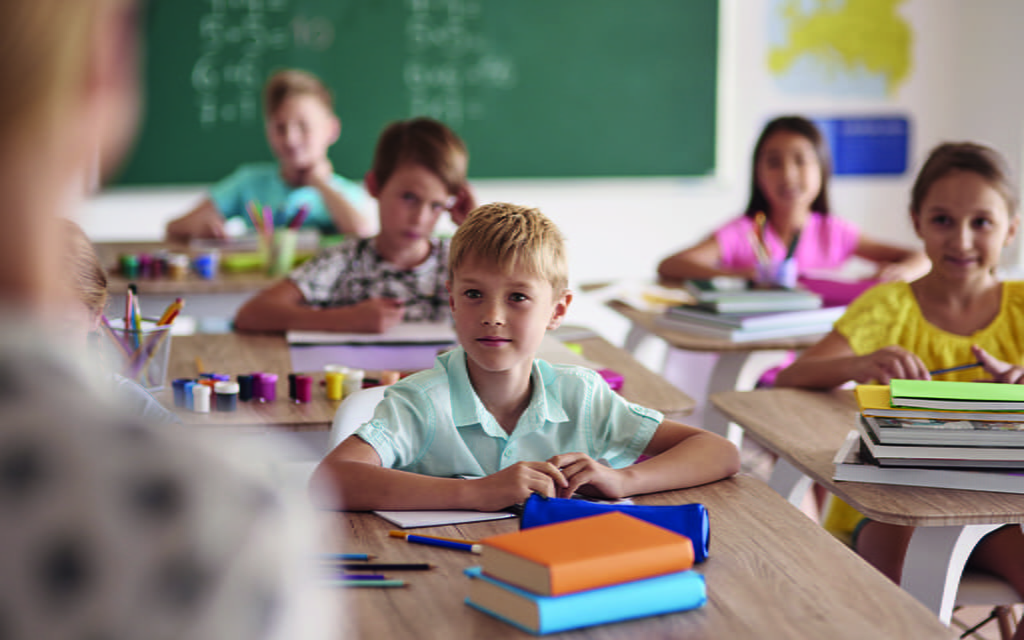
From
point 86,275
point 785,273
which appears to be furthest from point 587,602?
point 785,273

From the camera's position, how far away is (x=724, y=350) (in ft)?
9.20

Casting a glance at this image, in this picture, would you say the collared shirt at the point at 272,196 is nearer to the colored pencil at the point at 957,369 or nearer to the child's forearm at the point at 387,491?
the colored pencil at the point at 957,369

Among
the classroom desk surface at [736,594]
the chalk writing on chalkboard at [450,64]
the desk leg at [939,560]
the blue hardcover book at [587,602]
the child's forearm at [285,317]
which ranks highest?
the chalk writing on chalkboard at [450,64]

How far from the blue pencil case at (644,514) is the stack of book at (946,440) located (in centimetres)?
45

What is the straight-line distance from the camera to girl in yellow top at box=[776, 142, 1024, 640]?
92.2 inches

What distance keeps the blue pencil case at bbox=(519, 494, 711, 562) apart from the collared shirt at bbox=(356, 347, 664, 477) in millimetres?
300

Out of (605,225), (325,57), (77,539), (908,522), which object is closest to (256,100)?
(325,57)

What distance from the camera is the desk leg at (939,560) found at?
5.38 feet

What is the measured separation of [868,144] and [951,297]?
12.3ft

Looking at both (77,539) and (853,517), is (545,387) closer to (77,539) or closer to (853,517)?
(853,517)

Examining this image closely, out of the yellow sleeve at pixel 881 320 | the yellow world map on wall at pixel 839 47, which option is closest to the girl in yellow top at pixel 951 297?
the yellow sleeve at pixel 881 320

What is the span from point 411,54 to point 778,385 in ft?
11.1

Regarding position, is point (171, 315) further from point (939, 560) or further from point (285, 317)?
point (939, 560)

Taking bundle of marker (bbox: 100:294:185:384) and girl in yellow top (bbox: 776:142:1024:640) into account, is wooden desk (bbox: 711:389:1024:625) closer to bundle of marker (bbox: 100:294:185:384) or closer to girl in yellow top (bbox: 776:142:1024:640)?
girl in yellow top (bbox: 776:142:1024:640)
